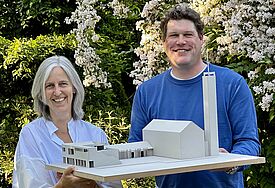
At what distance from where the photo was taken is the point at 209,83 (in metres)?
2.49

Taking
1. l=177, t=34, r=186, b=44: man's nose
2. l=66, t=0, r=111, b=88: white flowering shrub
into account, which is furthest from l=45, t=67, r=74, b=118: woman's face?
l=66, t=0, r=111, b=88: white flowering shrub

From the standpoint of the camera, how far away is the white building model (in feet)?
7.80

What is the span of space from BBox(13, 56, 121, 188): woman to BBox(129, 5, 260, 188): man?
1.14 ft

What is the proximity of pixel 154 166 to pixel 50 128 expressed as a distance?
692 mm

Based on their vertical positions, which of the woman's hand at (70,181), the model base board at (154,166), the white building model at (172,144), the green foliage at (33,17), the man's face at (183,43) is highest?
the green foliage at (33,17)

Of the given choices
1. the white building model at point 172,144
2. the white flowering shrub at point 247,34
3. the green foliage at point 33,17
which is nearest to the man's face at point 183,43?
the white building model at point 172,144

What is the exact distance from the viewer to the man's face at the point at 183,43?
269 cm

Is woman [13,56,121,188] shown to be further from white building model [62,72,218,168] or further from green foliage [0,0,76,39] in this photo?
green foliage [0,0,76,39]

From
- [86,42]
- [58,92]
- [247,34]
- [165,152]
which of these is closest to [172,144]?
[165,152]

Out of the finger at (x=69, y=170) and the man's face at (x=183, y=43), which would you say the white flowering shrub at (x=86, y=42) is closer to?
the man's face at (x=183, y=43)

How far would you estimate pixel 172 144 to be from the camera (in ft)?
8.05

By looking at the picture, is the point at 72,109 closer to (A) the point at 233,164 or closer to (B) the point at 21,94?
(A) the point at 233,164

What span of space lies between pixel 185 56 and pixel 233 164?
1.88 ft

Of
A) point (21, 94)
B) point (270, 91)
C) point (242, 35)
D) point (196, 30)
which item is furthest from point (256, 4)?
point (21, 94)
